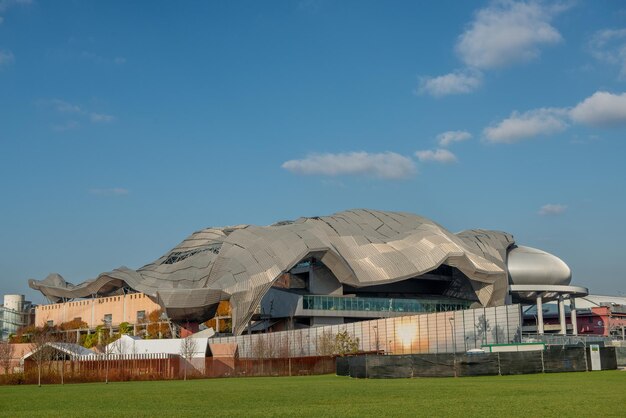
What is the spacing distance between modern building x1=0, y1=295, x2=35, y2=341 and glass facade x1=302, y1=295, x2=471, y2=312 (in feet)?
284

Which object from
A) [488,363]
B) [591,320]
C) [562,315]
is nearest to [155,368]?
[488,363]

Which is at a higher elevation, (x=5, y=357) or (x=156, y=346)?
(x=156, y=346)

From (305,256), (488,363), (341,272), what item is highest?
(305,256)

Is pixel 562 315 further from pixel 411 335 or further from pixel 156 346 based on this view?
pixel 156 346

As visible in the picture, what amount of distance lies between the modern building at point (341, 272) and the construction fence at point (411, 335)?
8392mm

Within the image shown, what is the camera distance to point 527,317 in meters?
136

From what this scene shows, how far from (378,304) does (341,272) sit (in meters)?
8.72

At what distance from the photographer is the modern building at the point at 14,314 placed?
6181 inches

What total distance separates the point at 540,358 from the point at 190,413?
22.9m

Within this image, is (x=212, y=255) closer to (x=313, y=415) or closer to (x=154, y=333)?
(x=154, y=333)

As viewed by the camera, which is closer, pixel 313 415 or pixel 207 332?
pixel 313 415

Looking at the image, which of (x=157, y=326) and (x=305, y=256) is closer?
(x=305, y=256)

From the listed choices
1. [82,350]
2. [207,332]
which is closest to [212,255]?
[207,332]

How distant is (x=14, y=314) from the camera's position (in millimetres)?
159750
